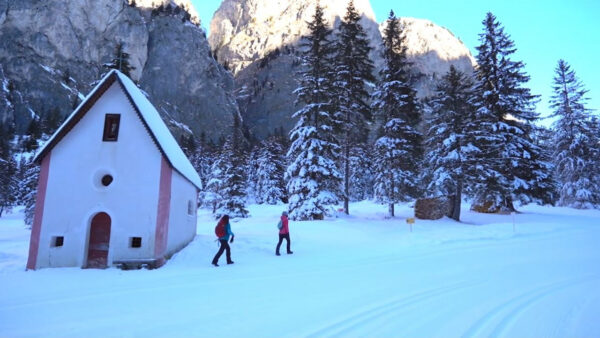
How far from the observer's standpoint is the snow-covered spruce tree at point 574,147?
30.7 metres

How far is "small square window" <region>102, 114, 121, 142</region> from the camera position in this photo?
37.4ft

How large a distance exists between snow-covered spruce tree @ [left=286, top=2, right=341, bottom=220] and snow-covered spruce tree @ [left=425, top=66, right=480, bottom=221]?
7.19m

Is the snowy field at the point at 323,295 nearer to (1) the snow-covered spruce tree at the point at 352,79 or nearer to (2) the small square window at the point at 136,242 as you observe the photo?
(2) the small square window at the point at 136,242

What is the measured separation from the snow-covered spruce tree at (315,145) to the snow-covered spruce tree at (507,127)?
441 inches

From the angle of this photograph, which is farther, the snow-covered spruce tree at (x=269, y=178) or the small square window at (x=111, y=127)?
the snow-covered spruce tree at (x=269, y=178)

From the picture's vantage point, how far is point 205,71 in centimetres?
10250

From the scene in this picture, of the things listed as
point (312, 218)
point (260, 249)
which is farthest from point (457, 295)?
point (312, 218)

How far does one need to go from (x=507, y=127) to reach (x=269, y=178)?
1286 inches

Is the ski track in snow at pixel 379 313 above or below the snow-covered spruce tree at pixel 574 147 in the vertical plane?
below

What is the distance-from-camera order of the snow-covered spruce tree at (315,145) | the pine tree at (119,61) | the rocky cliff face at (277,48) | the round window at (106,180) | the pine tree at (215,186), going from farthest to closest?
the rocky cliff face at (277,48) < the pine tree at (215,186) < the snow-covered spruce tree at (315,145) < the pine tree at (119,61) < the round window at (106,180)

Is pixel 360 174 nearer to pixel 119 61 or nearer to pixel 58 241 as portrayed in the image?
pixel 119 61

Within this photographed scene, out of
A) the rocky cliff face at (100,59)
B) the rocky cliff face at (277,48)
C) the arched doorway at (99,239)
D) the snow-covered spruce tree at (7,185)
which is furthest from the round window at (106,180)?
the rocky cliff face at (277,48)

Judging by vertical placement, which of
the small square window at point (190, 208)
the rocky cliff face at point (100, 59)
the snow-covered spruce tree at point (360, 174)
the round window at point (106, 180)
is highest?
the rocky cliff face at point (100, 59)

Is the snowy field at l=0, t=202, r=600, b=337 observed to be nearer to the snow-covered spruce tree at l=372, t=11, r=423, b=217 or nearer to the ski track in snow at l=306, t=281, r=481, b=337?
the ski track in snow at l=306, t=281, r=481, b=337
